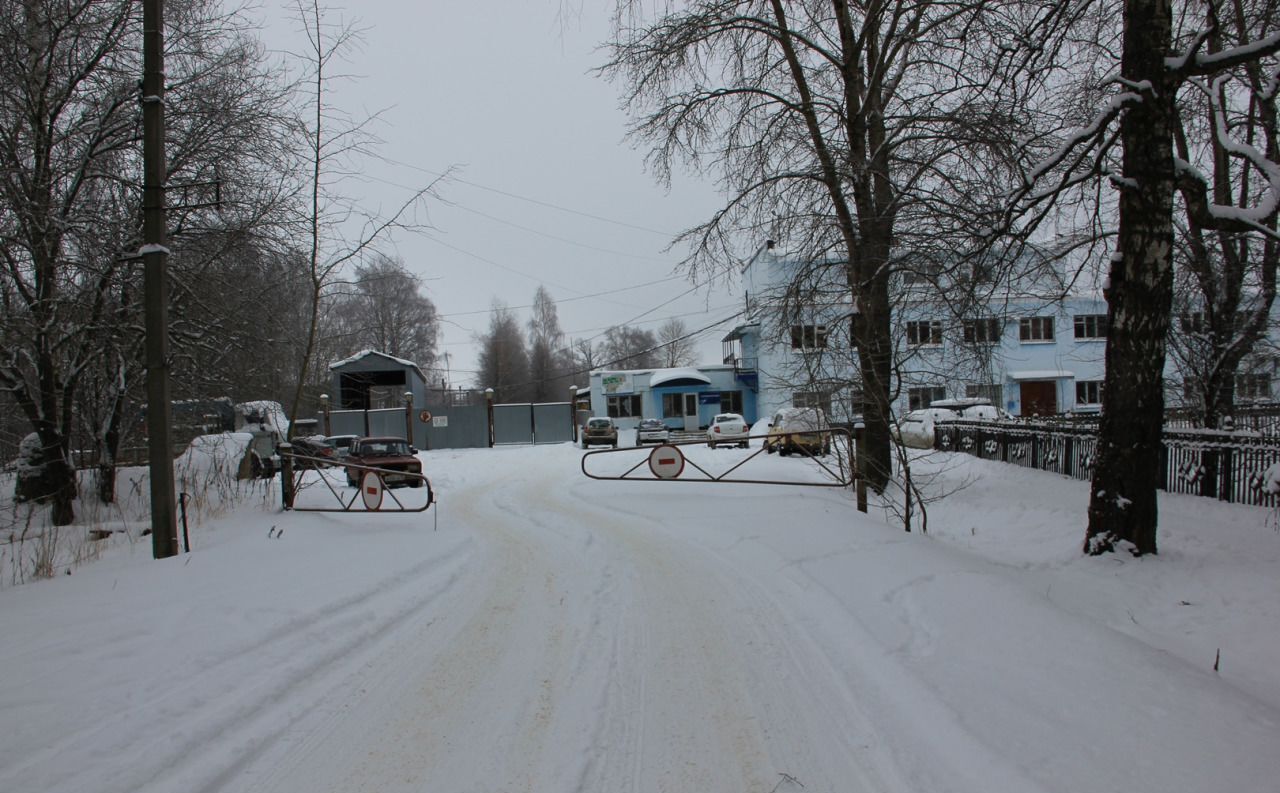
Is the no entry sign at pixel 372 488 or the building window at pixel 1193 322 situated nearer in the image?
the no entry sign at pixel 372 488

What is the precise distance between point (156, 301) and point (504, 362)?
2470 inches

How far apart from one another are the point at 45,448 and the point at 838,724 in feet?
41.6

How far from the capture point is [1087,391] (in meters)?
37.3

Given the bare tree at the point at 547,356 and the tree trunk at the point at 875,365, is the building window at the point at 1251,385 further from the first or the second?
the bare tree at the point at 547,356

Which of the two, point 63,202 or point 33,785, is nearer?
point 33,785

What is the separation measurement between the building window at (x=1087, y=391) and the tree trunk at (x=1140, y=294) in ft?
114

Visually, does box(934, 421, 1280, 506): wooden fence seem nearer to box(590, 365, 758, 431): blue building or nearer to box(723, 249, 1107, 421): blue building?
box(723, 249, 1107, 421): blue building

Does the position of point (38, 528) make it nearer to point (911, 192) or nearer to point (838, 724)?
point (838, 724)

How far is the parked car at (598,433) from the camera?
30.5 meters

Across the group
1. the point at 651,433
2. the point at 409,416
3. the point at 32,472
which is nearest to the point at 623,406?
the point at 651,433

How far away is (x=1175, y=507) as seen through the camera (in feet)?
34.8

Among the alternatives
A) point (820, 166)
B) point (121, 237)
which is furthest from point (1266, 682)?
point (121, 237)

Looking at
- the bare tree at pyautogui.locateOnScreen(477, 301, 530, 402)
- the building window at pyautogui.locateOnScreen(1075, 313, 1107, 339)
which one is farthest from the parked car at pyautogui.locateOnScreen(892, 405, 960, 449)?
the bare tree at pyautogui.locateOnScreen(477, 301, 530, 402)

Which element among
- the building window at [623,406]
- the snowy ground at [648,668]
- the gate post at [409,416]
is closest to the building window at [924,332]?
the snowy ground at [648,668]
